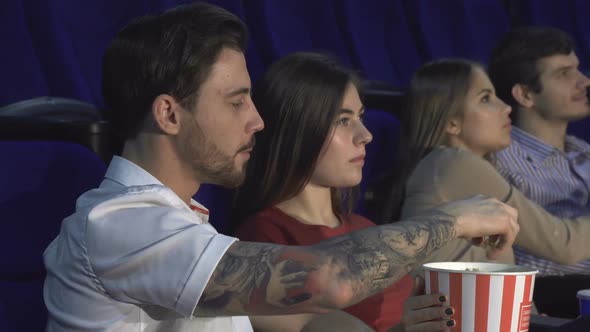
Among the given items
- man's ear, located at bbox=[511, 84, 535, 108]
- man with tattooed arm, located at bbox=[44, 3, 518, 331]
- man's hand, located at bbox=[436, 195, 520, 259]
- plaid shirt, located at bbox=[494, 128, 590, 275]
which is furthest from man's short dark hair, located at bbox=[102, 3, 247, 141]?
man's ear, located at bbox=[511, 84, 535, 108]

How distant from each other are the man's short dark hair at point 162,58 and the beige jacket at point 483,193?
482 millimetres

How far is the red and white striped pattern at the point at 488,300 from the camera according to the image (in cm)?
63

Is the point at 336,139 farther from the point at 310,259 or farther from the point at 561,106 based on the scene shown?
the point at 561,106

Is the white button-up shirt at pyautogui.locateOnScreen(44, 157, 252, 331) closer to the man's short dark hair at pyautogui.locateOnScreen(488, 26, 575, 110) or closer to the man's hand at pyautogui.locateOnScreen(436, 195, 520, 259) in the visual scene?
the man's hand at pyautogui.locateOnScreen(436, 195, 520, 259)

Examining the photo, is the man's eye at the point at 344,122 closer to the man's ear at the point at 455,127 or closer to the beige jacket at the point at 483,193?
the beige jacket at the point at 483,193

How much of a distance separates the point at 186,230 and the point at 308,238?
1.31ft

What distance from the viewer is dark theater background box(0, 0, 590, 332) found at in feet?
2.43

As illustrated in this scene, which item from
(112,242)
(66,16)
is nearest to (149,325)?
(112,242)

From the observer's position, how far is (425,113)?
132cm

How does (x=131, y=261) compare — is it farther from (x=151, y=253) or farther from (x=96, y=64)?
(x=96, y=64)

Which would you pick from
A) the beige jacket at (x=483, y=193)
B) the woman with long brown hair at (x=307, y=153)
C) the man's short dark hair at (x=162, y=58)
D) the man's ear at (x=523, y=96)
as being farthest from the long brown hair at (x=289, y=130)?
the man's ear at (x=523, y=96)

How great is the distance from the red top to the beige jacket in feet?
0.35

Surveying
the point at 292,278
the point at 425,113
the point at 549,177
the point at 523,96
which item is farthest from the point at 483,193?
the point at 292,278

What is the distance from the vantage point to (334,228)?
105 cm
